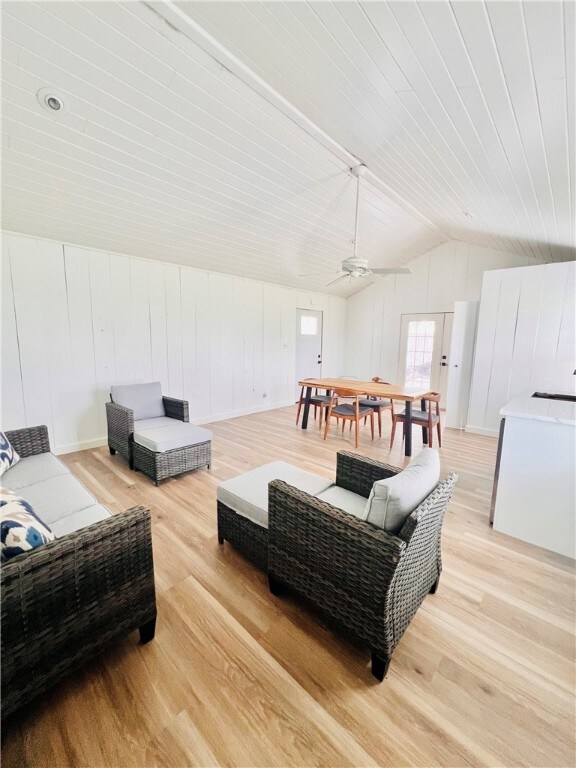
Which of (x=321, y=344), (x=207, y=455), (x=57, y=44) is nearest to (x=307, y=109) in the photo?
(x=57, y=44)

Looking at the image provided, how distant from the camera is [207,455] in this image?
313cm

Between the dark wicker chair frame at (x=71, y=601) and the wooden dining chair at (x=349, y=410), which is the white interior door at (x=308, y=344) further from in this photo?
the dark wicker chair frame at (x=71, y=601)

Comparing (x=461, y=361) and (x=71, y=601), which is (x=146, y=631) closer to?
(x=71, y=601)

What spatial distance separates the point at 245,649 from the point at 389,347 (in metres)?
6.32

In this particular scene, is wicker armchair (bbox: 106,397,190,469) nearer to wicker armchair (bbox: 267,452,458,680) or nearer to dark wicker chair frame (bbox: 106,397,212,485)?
dark wicker chair frame (bbox: 106,397,212,485)

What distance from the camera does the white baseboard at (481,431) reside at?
14.6 ft

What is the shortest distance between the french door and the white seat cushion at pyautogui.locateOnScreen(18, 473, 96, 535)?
19.1 feet

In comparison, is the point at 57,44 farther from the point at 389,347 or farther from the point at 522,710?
the point at 389,347

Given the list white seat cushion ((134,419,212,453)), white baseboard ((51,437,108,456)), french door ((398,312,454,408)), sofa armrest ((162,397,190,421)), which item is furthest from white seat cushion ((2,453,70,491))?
french door ((398,312,454,408))

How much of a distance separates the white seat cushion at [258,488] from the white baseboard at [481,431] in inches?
142

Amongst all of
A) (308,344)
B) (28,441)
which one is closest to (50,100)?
(28,441)

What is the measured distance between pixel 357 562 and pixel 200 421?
4055 millimetres

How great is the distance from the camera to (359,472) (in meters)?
1.87

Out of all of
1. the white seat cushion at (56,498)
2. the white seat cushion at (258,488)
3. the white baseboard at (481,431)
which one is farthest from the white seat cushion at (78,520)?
the white baseboard at (481,431)
